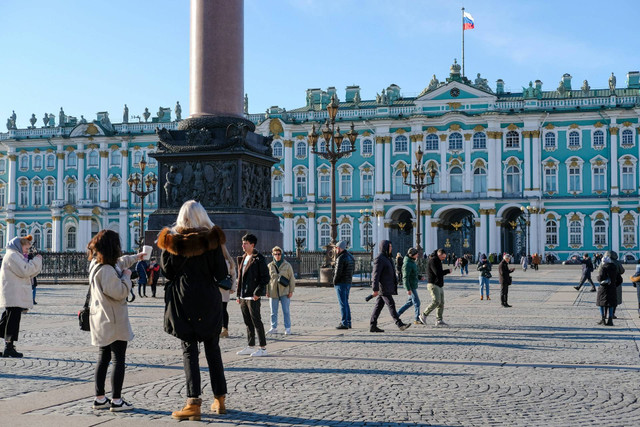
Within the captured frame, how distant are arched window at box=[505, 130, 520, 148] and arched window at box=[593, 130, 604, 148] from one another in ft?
19.2

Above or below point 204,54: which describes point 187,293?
below

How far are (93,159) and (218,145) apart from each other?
5628 cm

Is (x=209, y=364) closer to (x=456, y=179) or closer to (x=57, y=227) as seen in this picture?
(x=456, y=179)

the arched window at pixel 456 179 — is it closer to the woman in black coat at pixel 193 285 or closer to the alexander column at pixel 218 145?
A: the alexander column at pixel 218 145

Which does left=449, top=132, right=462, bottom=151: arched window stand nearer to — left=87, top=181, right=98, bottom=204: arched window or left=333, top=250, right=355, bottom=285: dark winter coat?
left=87, top=181, right=98, bottom=204: arched window

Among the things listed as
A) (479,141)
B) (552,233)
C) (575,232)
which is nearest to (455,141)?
(479,141)

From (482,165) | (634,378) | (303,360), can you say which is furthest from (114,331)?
(482,165)

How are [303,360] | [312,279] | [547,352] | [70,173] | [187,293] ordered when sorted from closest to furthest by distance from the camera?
[187,293]
[303,360]
[547,352]
[312,279]
[70,173]

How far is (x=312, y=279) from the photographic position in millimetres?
32812

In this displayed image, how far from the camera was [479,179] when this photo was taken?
224ft

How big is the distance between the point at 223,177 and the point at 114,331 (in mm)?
17473

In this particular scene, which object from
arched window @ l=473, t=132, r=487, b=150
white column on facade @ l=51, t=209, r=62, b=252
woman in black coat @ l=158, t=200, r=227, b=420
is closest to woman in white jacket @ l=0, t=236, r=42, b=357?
woman in black coat @ l=158, t=200, r=227, b=420

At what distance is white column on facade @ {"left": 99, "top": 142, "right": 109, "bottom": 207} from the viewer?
7712cm

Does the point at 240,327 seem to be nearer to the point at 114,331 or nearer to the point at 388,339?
the point at 388,339
